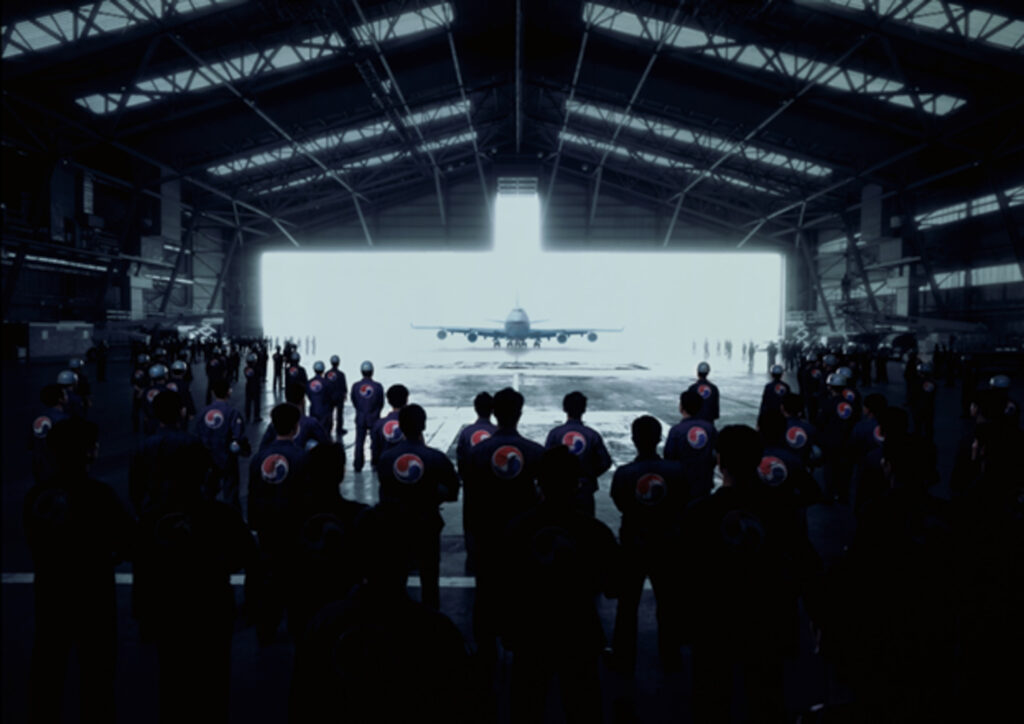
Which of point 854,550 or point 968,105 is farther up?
point 968,105

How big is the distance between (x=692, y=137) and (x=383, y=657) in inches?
1677

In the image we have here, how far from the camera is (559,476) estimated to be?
3396mm

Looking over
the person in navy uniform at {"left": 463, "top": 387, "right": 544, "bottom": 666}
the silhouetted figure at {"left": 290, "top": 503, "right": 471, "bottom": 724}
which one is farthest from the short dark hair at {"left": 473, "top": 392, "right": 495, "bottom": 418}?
the silhouetted figure at {"left": 290, "top": 503, "right": 471, "bottom": 724}

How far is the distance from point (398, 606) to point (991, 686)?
161 inches

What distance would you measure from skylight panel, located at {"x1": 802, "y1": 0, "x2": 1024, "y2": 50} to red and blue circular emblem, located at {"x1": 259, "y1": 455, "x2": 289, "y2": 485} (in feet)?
85.0

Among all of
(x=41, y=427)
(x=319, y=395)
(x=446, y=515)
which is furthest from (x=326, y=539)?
(x=319, y=395)

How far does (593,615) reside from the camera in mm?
3516

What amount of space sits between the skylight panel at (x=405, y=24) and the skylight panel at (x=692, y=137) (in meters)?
11.5

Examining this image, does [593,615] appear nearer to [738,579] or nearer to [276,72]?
[738,579]

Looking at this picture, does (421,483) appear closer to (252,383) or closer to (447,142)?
(252,383)

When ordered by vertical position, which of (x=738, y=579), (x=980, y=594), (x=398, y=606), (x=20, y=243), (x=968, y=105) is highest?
(x=968, y=105)

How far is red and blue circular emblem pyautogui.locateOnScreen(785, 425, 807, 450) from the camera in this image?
24.1 feet

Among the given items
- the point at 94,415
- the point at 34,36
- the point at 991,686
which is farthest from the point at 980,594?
the point at 34,36

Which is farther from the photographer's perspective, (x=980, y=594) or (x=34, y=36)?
(x=34, y=36)
